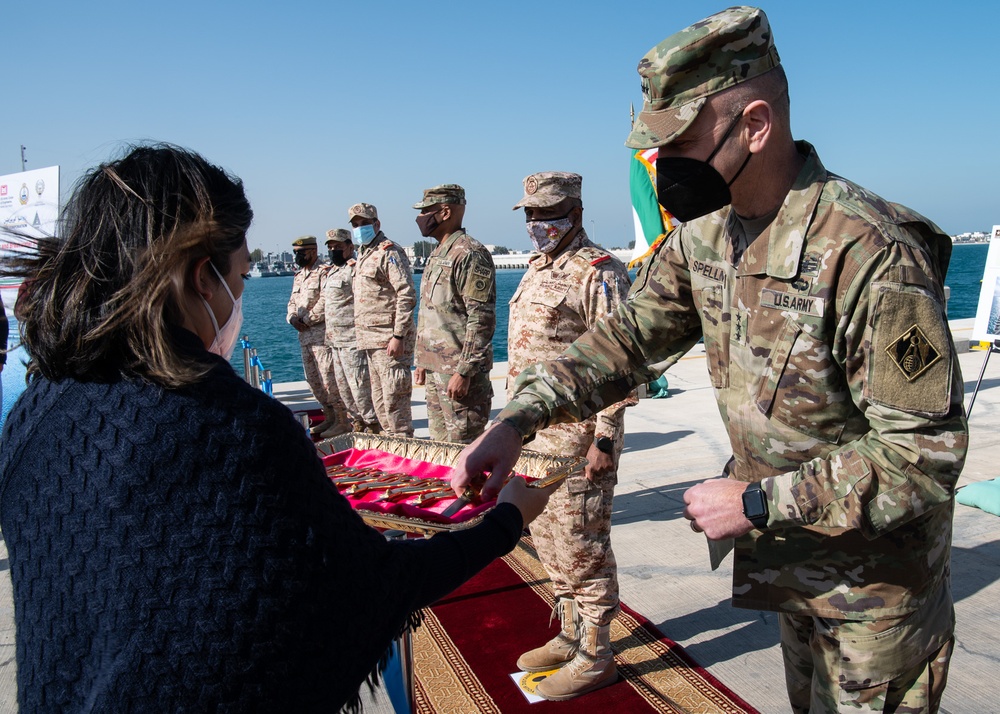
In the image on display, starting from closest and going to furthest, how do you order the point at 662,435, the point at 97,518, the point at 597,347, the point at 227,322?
the point at 97,518
the point at 227,322
the point at 597,347
the point at 662,435

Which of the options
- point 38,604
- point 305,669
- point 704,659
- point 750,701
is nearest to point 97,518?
point 38,604

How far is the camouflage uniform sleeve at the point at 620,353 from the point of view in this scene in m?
2.03

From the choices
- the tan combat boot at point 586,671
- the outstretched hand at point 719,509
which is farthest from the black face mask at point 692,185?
the tan combat boot at point 586,671

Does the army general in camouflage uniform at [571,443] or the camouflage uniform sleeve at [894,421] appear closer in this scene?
the camouflage uniform sleeve at [894,421]

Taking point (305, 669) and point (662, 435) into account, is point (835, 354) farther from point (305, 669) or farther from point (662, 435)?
point (662, 435)

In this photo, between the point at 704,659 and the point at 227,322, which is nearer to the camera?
the point at 227,322

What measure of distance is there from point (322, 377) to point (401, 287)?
2.70 meters

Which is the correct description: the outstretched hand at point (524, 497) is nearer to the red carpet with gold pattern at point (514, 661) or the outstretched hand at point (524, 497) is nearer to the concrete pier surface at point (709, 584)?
the concrete pier surface at point (709, 584)

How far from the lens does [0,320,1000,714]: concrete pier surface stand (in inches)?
126

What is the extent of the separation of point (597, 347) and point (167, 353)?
120cm

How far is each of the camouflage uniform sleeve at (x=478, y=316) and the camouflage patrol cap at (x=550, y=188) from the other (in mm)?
1332

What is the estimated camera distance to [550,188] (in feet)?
12.2

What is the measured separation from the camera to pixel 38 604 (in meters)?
A: 1.21

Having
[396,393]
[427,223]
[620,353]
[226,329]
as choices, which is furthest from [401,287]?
[226,329]
